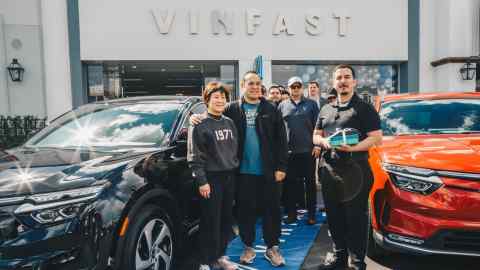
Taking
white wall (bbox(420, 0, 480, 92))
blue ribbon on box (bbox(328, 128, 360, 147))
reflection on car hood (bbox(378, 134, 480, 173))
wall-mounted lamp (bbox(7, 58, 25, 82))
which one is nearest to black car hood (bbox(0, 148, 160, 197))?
blue ribbon on box (bbox(328, 128, 360, 147))

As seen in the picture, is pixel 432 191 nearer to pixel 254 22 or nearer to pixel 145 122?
pixel 145 122

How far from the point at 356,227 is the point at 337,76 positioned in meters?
1.30

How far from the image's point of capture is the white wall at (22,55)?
36.4 ft

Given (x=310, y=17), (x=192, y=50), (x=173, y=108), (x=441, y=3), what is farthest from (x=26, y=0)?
(x=441, y=3)

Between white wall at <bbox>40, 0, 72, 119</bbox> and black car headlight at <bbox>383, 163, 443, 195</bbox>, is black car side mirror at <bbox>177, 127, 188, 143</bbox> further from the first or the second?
white wall at <bbox>40, 0, 72, 119</bbox>

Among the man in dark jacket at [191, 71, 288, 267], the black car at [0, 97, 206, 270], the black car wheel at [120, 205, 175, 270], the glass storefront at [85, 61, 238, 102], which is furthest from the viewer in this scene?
the glass storefront at [85, 61, 238, 102]

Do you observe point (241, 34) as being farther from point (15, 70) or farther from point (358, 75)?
point (15, 70)

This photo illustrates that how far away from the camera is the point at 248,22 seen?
1151cm

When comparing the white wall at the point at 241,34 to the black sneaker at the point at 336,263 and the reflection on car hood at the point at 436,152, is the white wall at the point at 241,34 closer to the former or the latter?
the reflection on car hood at the point at 436,152

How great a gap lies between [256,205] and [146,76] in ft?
33.9

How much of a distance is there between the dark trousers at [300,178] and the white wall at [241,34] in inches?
293

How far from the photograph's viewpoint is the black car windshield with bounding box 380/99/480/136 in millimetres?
3859

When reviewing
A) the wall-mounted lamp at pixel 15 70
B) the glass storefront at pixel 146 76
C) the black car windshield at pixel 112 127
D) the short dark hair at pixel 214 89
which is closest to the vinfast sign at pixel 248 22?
the glass storefront at pixel 146 76

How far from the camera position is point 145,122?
342cm
